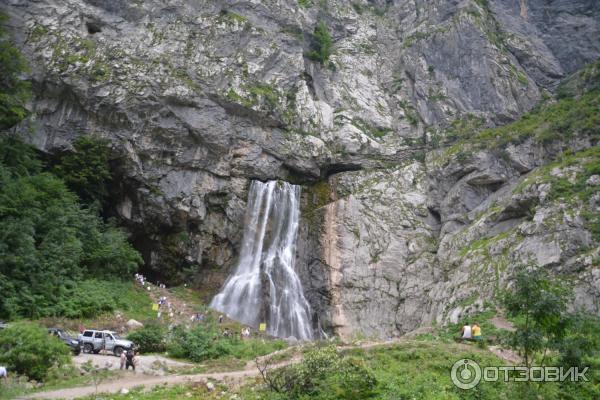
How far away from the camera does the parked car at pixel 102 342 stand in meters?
21.2

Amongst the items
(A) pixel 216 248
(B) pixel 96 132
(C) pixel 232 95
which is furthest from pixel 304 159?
(B) pixel 96 132

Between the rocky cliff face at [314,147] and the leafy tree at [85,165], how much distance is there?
0.92 meters

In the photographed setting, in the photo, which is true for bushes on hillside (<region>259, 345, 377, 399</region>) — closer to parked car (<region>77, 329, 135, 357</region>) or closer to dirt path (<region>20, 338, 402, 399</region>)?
dirt path (<region>20, 338, 402, 399</region>)

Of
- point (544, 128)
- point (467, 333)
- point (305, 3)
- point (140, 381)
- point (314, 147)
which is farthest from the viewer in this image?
point (305, 3)

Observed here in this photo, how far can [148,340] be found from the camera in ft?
72.7

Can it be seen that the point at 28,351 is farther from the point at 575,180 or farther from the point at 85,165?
the point at 575,180

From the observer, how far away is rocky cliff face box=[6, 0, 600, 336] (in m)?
32.2

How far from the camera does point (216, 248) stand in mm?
37000

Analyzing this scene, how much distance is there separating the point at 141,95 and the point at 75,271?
13679mm

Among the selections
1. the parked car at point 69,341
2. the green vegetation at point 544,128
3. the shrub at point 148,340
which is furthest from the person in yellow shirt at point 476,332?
the green vegetation at point 544,128

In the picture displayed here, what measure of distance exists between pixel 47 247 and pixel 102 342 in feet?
27.1

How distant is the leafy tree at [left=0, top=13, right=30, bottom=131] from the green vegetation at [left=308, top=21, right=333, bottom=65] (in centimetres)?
2469

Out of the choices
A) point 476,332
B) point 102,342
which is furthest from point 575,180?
point 102,342

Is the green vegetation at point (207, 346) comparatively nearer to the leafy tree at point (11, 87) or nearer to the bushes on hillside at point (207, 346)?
the bushes on hillside at point (207, 346)
